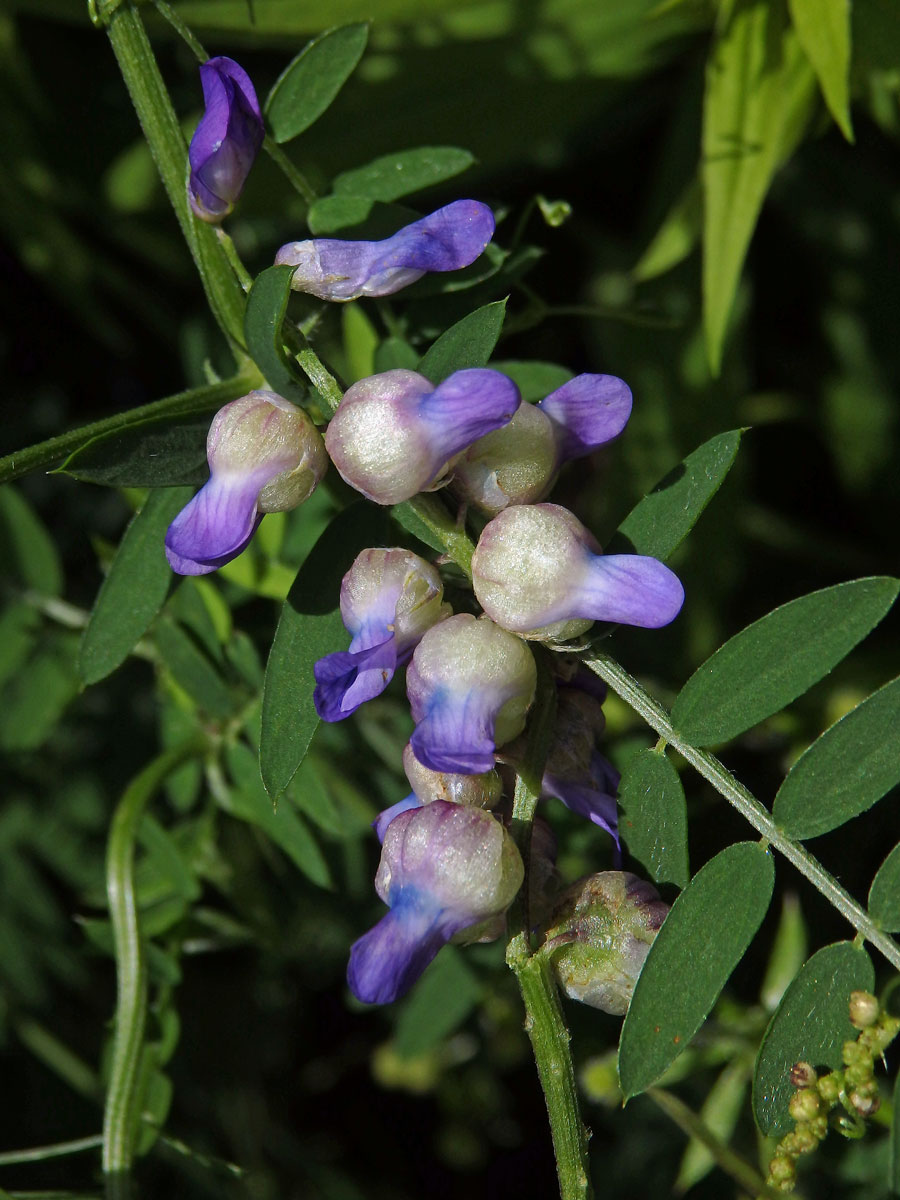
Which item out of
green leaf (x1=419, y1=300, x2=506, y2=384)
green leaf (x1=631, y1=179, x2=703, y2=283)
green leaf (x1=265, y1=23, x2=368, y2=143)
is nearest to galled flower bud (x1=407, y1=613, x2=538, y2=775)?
green leaf (x1=419, y1=300, x2=506, y2=384)

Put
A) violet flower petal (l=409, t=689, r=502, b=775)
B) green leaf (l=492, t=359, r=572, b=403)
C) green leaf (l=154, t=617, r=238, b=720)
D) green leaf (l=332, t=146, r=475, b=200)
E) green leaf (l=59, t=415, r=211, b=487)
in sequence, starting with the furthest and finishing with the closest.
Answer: green leaf (l=154, t=617, r=238, b=720)
green leaf (l=492, t=359, r=572, b=403)
green leaf (l=332, t=146, r=475, b=200)
green leaf (l=59, t=415, r=211, b=487)
violet flower petal (l=409, t=689, r=502, b=775)

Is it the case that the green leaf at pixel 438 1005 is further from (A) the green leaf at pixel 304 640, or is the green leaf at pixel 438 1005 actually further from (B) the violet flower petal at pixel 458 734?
(B) the violet flower petal at pixel 458 734

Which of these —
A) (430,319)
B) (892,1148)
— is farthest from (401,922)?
(430,319)

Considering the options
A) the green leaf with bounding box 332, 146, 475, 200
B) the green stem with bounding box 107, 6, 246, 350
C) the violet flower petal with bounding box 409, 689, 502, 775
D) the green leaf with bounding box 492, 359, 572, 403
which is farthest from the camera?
the green leaf with bounding box 492, 359, 572, 403

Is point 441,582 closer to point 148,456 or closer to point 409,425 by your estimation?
point 409,425

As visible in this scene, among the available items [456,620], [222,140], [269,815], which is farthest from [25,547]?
[456,620]

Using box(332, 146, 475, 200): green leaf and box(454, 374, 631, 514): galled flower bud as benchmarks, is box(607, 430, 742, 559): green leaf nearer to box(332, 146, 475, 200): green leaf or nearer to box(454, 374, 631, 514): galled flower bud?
box(454, 374, 631, 514): galled flower bud

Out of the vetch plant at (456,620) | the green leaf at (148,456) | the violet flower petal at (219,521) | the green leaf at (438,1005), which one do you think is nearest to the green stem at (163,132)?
the vetch plant at (456,620)
